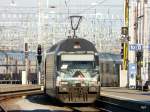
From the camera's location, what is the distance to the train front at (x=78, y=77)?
25766 millimetres

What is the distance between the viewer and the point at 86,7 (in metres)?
79.9

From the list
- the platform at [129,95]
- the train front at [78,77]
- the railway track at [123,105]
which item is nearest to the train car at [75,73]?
the train front at [78,77]

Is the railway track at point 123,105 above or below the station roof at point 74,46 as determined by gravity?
below

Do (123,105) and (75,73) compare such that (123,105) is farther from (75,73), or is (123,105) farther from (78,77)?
(75,73)

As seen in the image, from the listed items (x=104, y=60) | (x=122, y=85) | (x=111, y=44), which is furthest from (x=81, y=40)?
(x=111, y=44)

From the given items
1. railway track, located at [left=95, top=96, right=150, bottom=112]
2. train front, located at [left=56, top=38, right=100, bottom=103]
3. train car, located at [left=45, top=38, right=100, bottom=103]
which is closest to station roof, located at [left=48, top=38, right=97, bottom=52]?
train car, located at [left=45, top=38, right=100, bottom=103]

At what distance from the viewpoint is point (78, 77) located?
26.0 metres

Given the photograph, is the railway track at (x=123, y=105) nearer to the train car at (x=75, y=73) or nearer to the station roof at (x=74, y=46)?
the train car at (x=75, y=73)

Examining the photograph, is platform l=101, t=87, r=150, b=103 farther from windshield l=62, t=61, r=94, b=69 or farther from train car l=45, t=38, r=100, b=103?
windshield l=62, t=61, r=94, b=69

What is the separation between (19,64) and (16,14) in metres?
7.97

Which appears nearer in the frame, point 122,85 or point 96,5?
point 122,85

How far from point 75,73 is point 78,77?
247 millimetres

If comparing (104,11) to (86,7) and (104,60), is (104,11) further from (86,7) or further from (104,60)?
(104,60)

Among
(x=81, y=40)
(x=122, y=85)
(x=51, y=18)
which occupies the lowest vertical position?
(x=122, y=85)
